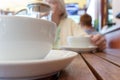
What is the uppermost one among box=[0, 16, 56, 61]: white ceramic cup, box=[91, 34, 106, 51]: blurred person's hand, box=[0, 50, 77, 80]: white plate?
box=[0, 16, 56, 61]: white ceramic cup

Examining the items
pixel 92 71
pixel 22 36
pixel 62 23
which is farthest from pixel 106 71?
pixel 62 23

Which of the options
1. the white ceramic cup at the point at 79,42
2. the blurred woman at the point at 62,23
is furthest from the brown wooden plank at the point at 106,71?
the blurred woman at the point at 62,23

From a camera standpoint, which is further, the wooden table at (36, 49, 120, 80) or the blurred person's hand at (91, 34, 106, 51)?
the blurred person's hand at (91, 34, 106, 51)

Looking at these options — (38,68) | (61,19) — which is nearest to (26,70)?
(38,68)

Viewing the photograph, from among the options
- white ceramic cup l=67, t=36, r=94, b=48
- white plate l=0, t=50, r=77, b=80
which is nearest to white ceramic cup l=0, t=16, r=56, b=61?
white plate l=0, t=50, r=77, b=80

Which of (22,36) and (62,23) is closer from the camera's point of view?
(22,36)

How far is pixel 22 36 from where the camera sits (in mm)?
276

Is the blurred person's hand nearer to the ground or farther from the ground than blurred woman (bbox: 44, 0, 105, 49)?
nearer to the ground

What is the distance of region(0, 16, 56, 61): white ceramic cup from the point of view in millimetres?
267

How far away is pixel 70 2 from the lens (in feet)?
21.9

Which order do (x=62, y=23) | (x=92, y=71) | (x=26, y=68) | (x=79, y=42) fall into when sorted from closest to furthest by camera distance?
(x=26, y=68)
(x=92, y=71)
(x=79, y=42)
(x=62, y=23)

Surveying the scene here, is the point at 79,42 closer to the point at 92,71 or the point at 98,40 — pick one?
the point at 98,40

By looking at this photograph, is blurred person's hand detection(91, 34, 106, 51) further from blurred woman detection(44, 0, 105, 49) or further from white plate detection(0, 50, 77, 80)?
white plate detection(0, 50, 77, 80)

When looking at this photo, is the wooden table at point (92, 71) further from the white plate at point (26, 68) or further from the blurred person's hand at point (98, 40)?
the blurred person's hand at point (98, 40)
